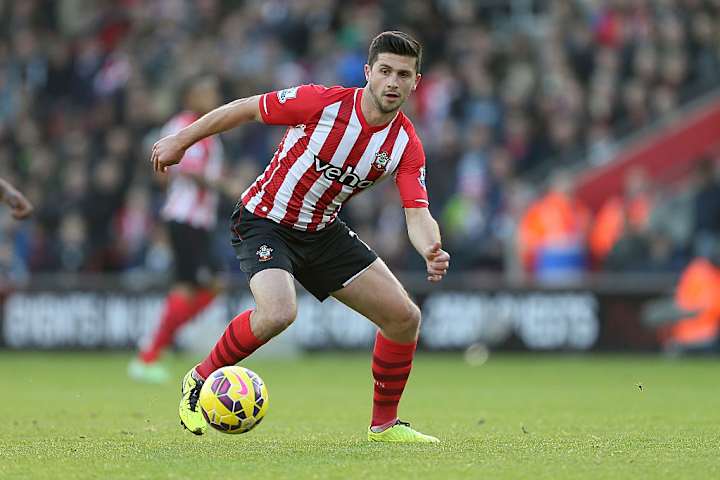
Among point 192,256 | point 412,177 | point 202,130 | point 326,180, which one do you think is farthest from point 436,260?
point 192,256

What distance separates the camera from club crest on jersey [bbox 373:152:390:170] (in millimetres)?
7188

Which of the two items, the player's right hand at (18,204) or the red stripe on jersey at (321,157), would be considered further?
the player's right hand at (18,204)

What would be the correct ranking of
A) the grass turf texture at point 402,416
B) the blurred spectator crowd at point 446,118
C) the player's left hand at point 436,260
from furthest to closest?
1. the blurred spectator crowd at point 446,118
2. the player's left hand at point 436,260
3. the grass turf texture at point 402,416

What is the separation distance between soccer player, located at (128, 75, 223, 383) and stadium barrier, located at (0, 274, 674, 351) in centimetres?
415

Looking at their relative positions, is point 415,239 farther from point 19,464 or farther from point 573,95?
point 573,95

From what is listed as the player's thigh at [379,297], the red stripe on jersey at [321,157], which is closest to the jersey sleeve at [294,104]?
the red stripe on jersey at [321,157]

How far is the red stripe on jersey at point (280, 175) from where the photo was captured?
23.8ft

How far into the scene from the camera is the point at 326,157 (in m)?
7.21

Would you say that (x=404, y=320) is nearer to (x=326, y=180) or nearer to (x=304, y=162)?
(x=326, y=180)

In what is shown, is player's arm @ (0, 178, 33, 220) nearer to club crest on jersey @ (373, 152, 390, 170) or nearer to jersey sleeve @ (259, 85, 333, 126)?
jersey sleeve @ (259, 85, 333, 126)

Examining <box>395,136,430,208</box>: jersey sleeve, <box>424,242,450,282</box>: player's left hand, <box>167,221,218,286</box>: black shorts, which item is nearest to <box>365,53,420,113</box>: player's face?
<box>395,136,430,208</box>: jersey sleeve

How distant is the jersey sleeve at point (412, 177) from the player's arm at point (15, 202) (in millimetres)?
2859

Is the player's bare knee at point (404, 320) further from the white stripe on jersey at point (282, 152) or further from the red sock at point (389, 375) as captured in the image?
the white stripe on jersey at point (282, 152)

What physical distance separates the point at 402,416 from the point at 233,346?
2186 mm
